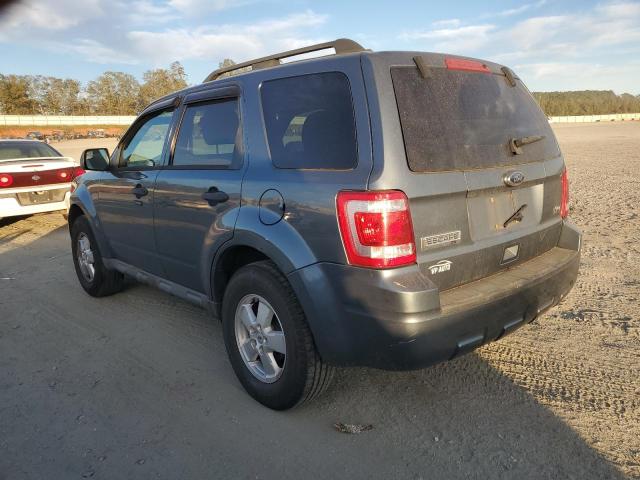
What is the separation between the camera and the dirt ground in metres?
2.42

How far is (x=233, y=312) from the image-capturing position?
3.07m

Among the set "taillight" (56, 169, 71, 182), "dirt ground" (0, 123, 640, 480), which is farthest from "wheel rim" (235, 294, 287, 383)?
"taillight" (56, 169, 71, 182)

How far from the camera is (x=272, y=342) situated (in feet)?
9.34

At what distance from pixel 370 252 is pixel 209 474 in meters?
1.35

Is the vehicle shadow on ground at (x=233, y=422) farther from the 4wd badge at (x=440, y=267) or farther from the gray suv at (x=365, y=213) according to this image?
the 4wd badge at (x=440, y=267)

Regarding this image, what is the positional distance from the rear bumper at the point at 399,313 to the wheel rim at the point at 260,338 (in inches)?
15.2

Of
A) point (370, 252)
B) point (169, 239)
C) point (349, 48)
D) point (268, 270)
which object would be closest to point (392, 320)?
point (370, 252)

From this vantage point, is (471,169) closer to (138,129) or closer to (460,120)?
(460,120)

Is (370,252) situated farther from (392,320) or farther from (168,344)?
(168,344)

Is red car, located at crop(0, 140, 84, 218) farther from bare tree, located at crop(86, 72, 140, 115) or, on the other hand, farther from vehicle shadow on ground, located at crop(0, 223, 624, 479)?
bare tree, located at crop(86, 72, 140, 115)

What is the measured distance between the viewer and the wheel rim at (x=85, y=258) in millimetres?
4973

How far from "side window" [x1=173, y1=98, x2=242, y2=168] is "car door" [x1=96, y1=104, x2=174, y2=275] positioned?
0.88ft

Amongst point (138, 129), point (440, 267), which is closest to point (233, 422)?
point (440, 267)

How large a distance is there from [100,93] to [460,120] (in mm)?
108020
